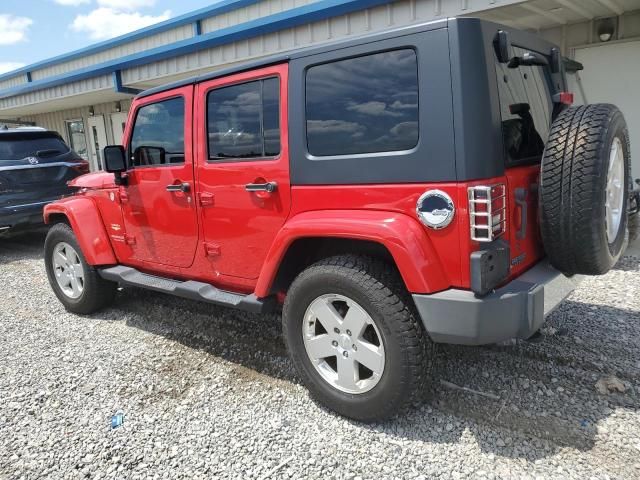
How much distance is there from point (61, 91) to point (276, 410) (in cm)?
1181

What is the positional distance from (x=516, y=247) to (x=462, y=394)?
1.00 meters

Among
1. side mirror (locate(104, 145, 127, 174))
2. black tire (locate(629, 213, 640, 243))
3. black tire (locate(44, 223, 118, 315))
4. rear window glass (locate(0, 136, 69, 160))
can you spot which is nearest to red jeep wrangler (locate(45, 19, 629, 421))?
black tire (locate(629, 213, 640, 243))

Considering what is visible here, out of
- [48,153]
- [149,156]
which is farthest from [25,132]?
[149,156]

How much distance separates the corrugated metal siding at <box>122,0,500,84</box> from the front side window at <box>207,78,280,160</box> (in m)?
3.11

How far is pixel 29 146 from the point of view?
725 centimetres

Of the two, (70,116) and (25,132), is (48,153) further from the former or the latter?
(70,116)

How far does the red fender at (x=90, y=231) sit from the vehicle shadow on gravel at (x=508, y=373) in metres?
0.64

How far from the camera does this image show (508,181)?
236 centimetres

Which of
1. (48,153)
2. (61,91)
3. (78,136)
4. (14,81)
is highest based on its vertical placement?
(14,81)

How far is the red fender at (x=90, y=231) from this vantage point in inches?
163

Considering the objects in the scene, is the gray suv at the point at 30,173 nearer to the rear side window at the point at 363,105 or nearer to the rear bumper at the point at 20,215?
the rear bumper at the point at 20,215

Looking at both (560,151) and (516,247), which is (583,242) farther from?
(560,151)

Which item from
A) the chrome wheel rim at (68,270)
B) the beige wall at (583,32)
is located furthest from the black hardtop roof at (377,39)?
the beige wall at (583,32)

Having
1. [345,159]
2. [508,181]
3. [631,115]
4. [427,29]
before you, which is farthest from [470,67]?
[631,115]
